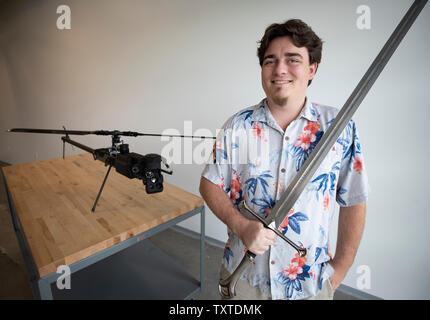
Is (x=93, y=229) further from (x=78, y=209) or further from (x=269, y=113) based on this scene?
(x=269, y=113)

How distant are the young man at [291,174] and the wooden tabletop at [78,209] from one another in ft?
2.03

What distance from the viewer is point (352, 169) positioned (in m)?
0.82

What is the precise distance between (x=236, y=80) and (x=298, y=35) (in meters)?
1.13

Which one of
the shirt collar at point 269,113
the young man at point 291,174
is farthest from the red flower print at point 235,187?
the shirt collar at point 269,113

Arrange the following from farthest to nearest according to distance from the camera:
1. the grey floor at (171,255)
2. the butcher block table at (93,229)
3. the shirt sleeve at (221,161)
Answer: the grey floor at (171,255), the butcher block table at (93,229), the shirt sleeve at (221,161)

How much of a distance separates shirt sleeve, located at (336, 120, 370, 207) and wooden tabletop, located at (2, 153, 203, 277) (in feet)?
3.06

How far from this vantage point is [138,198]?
60.9 inches

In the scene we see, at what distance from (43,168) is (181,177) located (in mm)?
1354

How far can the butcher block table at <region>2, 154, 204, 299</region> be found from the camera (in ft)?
3.43

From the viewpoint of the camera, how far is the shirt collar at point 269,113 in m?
0.84

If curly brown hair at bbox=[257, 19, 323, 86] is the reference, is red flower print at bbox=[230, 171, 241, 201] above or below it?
below

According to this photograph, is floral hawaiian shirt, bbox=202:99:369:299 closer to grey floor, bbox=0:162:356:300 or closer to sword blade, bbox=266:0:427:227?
sword blade, bbox=266:0:427:227

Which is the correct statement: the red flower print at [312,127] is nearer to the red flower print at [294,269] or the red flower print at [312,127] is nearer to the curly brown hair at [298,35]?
the curly brown hair at [298,35]

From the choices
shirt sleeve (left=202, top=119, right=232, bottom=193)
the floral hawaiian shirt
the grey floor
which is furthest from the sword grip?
the grey floor
